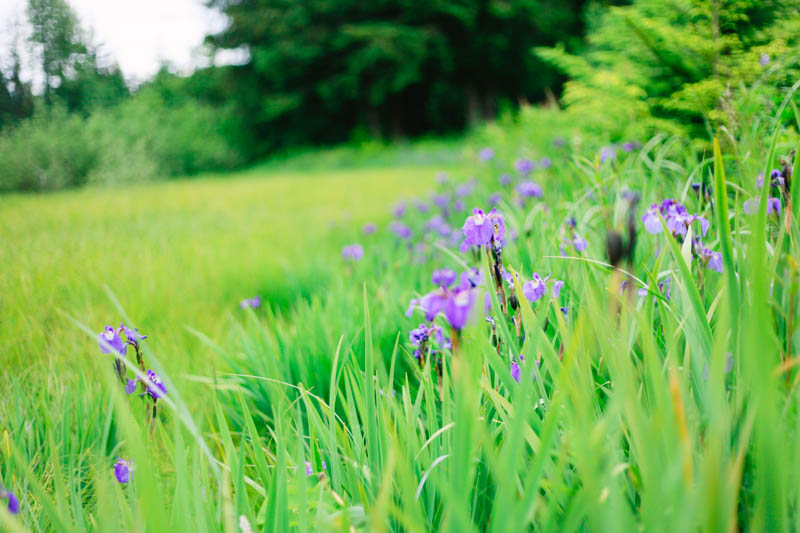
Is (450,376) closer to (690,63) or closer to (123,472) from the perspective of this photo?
(123,472)

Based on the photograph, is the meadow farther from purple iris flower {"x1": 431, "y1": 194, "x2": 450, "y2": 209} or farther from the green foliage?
purple iris flower {"x1": 431, "y1": 194, "x2": 450, "y2": 209}

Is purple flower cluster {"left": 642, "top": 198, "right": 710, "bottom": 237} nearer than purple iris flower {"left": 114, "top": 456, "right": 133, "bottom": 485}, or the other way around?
purple iris flower {"left": 114, "top": 456, "right": 133, "bottom": 485}

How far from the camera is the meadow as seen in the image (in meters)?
0.59

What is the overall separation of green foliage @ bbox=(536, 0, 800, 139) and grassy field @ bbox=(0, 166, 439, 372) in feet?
6.74

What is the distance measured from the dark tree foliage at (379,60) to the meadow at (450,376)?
59.5ft

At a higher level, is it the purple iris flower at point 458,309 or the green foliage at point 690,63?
the green foliage at point 690,63

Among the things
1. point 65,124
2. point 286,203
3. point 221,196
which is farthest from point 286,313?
point 221,196

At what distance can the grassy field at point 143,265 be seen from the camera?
160cm

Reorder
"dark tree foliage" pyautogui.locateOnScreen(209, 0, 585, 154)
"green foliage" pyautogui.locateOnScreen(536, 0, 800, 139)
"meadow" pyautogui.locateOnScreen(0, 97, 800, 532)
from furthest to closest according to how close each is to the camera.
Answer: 1. "dark tree foliage" pyautogui.locateOnScreen(209, 0, 585, 154)
2. "green foliage" pyautogui.locateOnScreen(536, 0, 800, 139)
3. "meadow" pyautogui.locateOnScreen(0, 97, 800, 532)

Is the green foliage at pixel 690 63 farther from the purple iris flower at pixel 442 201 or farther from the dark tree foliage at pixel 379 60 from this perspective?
the dark tree foliage at pixel 379 60

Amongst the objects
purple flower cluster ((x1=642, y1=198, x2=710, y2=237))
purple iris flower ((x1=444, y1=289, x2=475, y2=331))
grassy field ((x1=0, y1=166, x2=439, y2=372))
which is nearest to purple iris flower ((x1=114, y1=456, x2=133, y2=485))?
grassy field ((x1=0, y1=166, x2=439, y2=372))

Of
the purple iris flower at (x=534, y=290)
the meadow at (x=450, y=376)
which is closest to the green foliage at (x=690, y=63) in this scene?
the meadow at (x=450, y=376)

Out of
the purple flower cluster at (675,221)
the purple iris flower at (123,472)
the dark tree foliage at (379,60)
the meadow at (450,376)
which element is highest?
the dark tree foliage at (379,60)

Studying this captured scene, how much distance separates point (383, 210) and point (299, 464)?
13.9ft
